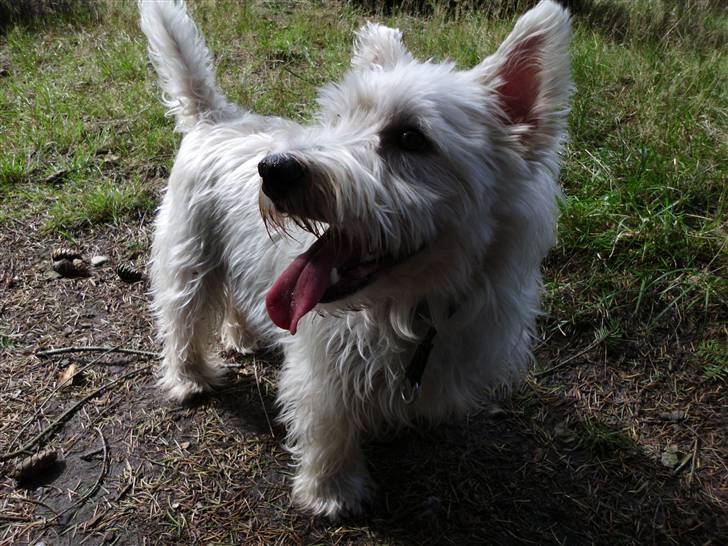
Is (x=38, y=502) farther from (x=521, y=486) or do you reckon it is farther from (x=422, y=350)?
(x=521, y=486)

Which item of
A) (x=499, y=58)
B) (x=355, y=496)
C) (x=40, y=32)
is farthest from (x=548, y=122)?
(x=40, y=32)

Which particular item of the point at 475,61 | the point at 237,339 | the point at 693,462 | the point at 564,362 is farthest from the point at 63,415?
the point at 475,61

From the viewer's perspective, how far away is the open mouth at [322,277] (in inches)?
75.3

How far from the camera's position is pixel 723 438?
9.21 feet

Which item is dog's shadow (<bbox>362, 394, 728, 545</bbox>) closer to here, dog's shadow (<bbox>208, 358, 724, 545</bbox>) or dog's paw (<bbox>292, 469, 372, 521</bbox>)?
dog's shadow (<bbox>208, 358, 724, 545</bbox>)

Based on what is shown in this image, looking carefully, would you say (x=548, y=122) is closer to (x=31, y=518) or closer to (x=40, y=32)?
(x=31, y=518)

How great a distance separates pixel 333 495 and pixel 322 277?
3.92 feet

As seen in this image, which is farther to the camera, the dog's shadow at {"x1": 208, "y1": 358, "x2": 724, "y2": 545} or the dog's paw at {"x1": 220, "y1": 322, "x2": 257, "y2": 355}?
the dog's paw at {"x1": 220, "y1": 322, "x2": 257, "y2": 355}

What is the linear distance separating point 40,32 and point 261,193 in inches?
270

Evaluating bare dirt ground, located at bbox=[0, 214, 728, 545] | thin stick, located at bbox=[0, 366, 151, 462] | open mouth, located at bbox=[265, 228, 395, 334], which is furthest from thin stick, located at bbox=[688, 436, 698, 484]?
thin stick, located at bbox=[0, 366, 151, 462]

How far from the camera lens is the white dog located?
6.23ft

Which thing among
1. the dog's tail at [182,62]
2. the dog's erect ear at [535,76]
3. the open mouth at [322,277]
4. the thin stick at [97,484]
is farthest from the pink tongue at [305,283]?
the thin stick at [97,484]

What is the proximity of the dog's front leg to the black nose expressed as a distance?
895 mm

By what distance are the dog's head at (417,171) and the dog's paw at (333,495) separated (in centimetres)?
98
